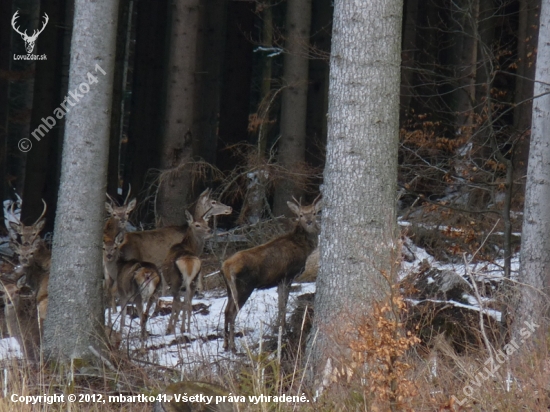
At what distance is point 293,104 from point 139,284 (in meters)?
5.94

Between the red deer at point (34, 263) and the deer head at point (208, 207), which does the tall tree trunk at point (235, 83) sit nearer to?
the deer head at point (208, 207)

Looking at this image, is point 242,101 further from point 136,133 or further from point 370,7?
point 370,7

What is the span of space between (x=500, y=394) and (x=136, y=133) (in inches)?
614

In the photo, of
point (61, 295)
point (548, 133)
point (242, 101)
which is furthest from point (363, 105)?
point (242, 101)

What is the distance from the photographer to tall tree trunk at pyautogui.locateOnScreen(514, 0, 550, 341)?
7992 millimetres

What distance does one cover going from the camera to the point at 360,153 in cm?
682

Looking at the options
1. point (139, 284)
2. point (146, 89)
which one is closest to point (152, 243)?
point (139, 284)

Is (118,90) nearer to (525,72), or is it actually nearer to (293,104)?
(293,104)

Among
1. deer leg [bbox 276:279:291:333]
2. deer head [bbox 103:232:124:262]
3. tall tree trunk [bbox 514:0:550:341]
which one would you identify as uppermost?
tall tree trunk [bbox 514:0:550:341]

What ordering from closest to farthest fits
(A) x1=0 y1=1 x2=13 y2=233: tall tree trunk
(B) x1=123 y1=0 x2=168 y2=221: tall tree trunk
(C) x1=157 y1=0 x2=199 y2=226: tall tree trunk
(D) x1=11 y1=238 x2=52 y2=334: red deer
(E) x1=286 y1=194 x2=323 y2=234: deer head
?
(D) x1=11 y1=238 x2=52 y2=334: red deer → (E) x1=286 y1=194 x2=323 y2=234: deer head → (C) x1=157 y1=0 x2=199 y2=226: tall tree trunk → (A) x1=0 y1=1 x2=13 y2=233: tall tree trunk → (B) x1=123 y1=0 x2=168 y2=221: tall tree trunk

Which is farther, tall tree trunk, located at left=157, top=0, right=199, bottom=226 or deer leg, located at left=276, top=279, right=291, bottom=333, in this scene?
tall tree trunk, located at left=157, top=0, right=199, bottom=226

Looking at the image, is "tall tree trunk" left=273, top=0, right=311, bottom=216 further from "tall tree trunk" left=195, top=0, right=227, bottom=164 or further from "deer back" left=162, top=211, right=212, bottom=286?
"tall tree trunk" left=195, top=0, right=227, bottom=164

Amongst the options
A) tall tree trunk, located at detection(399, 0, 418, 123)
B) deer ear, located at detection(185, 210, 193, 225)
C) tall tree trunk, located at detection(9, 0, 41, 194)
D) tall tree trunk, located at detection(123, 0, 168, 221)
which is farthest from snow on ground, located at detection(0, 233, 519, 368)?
tall tree trunk, located at detection(9, 0, 41, 194)

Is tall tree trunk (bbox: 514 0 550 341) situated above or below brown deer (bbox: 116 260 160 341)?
above
